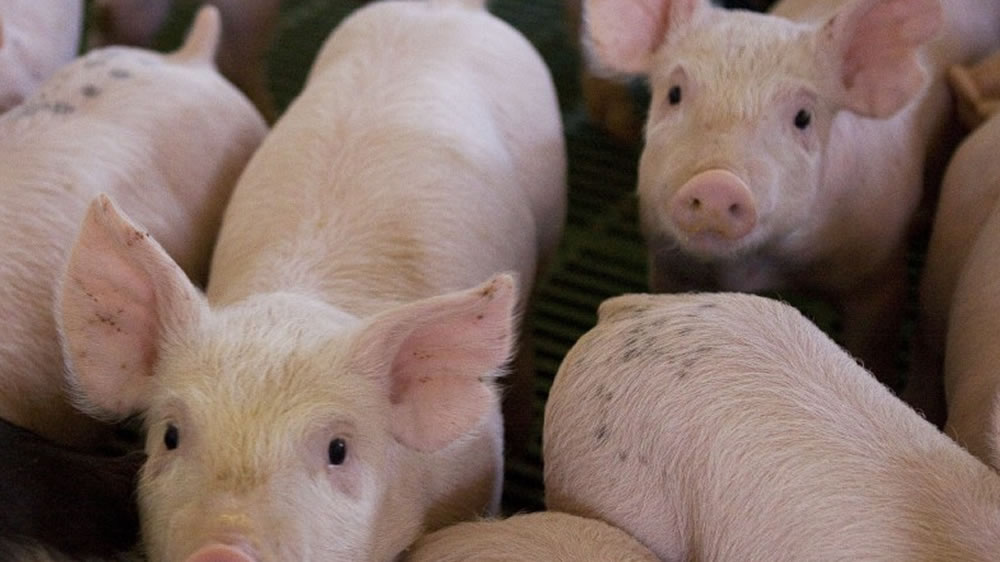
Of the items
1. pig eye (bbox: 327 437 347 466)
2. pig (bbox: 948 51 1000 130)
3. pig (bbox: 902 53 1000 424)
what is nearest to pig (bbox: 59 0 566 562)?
pig eye (bbox: 327 437 347 466)

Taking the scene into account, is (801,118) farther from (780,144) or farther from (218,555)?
(218,555)

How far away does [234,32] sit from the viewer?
3229 millimetres

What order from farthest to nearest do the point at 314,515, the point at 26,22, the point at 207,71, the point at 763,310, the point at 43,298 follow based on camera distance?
1. the point at 26,22
2. the point at 207,71
3. the point at 43,298
4. the point at 763,310
5. the point at 314,515

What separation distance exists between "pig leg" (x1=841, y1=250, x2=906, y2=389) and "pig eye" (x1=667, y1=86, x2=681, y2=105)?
1.81ft

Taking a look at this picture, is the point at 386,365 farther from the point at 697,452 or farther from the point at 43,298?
the point at 43,298

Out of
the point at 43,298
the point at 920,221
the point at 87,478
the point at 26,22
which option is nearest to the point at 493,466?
the point at 87,478

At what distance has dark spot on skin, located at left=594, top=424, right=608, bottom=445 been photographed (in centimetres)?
156

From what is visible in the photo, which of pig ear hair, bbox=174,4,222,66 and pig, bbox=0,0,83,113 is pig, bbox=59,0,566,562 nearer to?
pig ear hair, bbox=174,4,222,66

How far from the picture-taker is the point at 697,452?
148 cm

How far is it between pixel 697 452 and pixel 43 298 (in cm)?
109

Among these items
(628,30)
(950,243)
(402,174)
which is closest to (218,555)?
(402,174)

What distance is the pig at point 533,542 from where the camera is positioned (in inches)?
56.9

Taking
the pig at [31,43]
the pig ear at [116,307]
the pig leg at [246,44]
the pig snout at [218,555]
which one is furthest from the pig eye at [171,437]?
the pig leg at [246,44]

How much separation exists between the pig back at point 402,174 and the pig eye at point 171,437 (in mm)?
386
